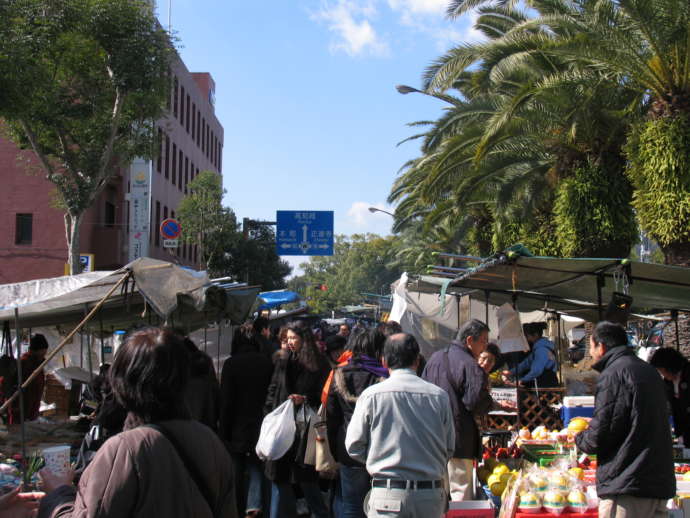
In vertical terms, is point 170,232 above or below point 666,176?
below

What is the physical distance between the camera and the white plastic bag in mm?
6113

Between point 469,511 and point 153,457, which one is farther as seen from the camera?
point 469,511

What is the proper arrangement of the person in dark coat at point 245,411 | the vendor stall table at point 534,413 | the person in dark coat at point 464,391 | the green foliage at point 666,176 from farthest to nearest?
the green foliage at point 666,176 < the vendor stall table at point 534,413 < the person in dark coat at point 245,411 < the person in dark coat at point 464,391

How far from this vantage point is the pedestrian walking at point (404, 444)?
169 inches

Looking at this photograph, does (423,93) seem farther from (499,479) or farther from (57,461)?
(57,461)

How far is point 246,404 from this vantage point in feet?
23.0

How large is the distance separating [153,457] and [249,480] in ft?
16.1

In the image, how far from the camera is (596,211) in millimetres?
14781

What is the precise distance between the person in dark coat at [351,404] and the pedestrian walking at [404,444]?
0.94 meters

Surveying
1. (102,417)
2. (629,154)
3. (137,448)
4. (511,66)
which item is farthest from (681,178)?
(137,448)

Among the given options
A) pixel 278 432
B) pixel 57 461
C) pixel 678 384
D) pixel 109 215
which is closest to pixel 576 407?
pixel 678 384

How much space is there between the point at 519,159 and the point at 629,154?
404 centimetres

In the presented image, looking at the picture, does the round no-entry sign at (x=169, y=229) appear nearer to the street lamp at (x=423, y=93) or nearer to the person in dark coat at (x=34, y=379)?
the street lamp at (x=423, y=93)

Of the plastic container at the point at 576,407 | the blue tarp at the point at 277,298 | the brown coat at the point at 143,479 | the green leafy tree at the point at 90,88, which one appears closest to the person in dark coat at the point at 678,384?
the plastic container at the point at 576,407
